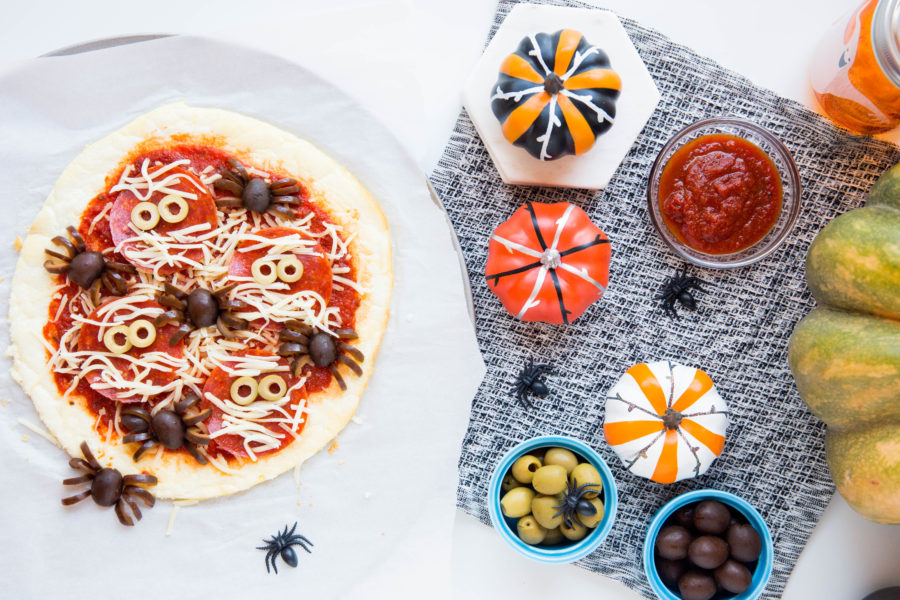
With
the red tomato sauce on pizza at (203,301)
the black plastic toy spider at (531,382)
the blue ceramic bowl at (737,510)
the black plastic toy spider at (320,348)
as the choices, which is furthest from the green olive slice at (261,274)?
the blue ceramic bowl at (737,510)

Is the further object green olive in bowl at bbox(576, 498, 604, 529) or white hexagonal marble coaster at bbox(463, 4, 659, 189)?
white hexagonal marble coaster at bbox(463, 4, 659, 189)

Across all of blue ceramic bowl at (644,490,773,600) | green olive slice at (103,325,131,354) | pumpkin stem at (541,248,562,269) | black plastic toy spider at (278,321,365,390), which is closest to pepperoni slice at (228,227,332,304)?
black plastic toy spider at (278,321,365,390)

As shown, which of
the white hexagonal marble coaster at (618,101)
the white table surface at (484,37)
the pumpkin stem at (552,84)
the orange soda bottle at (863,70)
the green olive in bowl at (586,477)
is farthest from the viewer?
the white table surface at (484,37)

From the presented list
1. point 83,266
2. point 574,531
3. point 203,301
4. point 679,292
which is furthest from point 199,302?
point 679,292

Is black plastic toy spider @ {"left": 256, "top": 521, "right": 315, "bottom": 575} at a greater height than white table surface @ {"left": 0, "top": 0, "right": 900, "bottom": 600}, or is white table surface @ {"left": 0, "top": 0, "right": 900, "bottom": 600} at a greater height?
white table surface @ {"left": 0, "top": 0, "right": 900, "bottom": 600}

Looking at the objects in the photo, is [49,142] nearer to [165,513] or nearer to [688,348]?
[165,513]

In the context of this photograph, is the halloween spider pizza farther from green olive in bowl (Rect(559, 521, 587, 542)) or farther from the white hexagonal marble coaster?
green olive in bowl (Rect(559, 521, 587, 542))

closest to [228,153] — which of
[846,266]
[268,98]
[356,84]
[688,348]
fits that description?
[268,98]

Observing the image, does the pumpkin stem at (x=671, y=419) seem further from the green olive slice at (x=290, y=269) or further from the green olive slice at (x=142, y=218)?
the green olive slice at (x=142, y=218)
